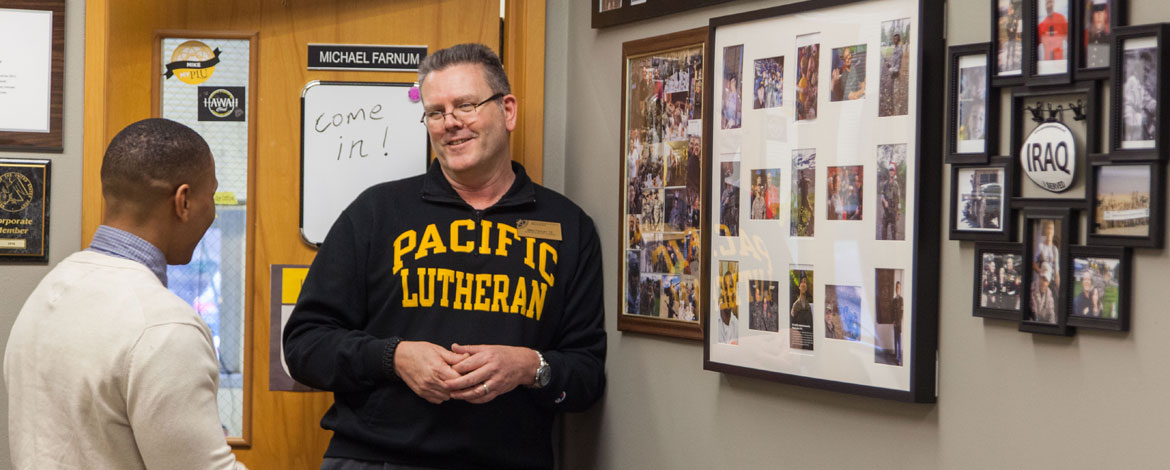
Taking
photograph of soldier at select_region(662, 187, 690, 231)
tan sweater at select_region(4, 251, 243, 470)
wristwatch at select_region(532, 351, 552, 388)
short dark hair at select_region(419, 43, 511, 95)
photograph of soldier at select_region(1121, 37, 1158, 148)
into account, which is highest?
short dark hair at select_region(419, 43, 511, 95)

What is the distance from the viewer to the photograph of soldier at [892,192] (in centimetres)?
164

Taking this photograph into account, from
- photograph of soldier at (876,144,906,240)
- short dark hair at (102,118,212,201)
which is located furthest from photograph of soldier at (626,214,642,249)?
short dark hair at (102,118,212,201)

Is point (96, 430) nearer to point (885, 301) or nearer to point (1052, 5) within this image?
point (885, 301)

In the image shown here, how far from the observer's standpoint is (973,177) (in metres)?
1.54

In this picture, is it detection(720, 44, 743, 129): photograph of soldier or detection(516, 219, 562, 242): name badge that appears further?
detection(516, 219, 562, 242): name badge

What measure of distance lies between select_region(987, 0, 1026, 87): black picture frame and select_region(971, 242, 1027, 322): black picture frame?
0.80ft

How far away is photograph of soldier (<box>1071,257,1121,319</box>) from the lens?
4.48 feet

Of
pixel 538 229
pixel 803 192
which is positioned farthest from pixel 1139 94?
pixel 538 229

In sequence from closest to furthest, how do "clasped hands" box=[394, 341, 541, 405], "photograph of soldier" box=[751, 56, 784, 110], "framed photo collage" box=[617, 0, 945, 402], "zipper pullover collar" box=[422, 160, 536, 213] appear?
"framed photo collage" box=[617, 0, 945, 402] → "photograph of soldier" box=[751, 56, 784, 110] → "clasped hands" box=[394, 341, 541, 405] → "zipper pullover collar" box=[422, 160, 536, 213]

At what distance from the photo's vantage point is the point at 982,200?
5.01 feet

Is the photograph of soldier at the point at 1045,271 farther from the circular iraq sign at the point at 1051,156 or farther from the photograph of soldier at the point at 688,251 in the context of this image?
the photograph of soldier at the point at 688,251

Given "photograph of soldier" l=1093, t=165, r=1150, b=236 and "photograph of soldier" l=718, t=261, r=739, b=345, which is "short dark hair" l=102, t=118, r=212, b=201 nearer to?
"photograph of soldier" l=718, t=261, r=739, b=345

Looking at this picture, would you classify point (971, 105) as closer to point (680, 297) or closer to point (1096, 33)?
point (1096, 33)

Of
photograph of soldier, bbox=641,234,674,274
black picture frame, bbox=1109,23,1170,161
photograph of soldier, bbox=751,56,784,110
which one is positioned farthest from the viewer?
photograph of soldier, bbox=641,234,674,274
